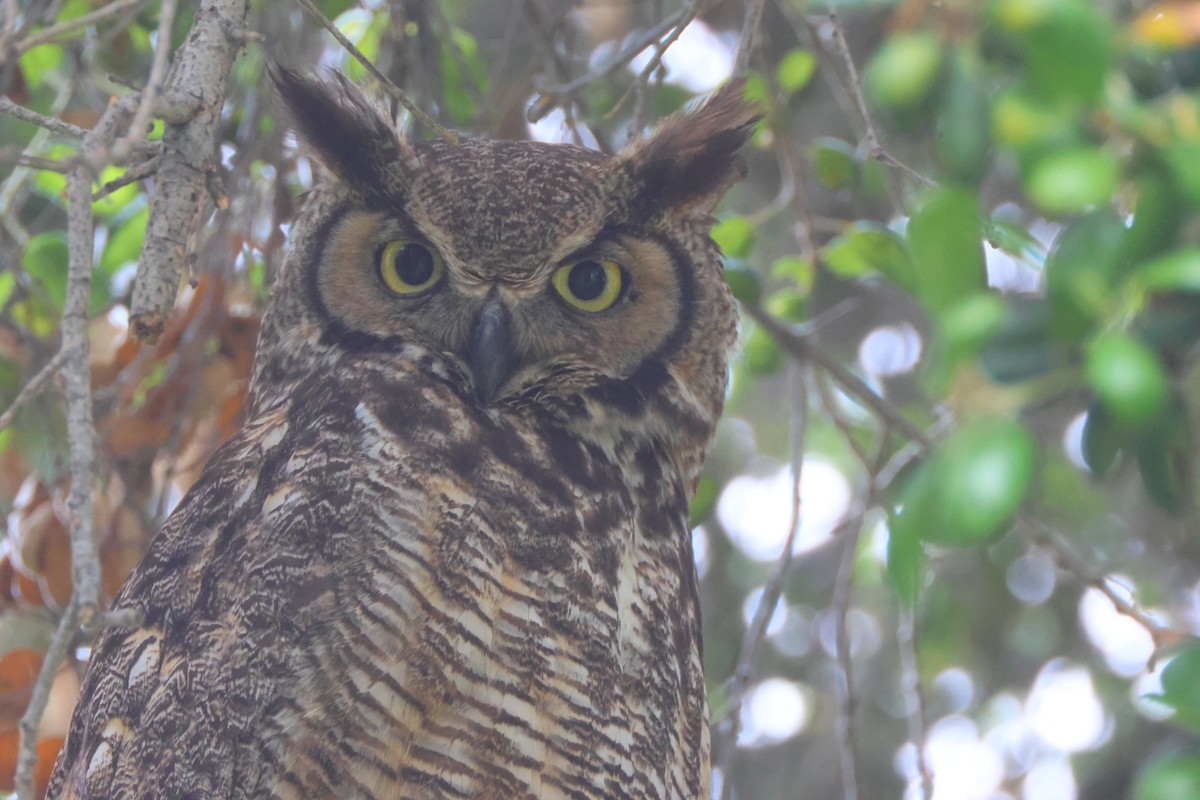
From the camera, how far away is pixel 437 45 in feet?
8.82

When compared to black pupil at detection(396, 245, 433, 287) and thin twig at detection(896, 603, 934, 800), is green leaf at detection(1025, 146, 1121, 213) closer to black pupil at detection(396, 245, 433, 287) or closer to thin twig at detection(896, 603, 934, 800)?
thin twig at detection(896, 603, 934, 800)

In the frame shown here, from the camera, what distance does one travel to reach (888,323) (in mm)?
4527

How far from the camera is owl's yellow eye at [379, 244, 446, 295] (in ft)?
6.34

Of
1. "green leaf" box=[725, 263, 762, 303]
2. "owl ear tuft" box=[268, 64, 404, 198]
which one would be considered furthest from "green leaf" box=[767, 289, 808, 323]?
"owl ear tuft" box=[268, 64, 404, 198]

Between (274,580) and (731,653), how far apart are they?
3.02 metres

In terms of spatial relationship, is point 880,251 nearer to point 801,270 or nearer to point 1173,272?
point 801,270

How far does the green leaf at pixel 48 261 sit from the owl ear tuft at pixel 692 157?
1089 mm

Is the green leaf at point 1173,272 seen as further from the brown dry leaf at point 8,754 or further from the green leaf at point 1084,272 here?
the brown dry leaf at point 8,754

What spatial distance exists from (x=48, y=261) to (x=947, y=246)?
170cm

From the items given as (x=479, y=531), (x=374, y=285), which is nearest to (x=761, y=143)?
(x=374, y=285)

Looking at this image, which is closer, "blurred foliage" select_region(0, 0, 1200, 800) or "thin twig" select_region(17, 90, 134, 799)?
"thin twig" select_region(17, 90, 134, 799)

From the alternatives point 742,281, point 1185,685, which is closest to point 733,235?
point 742,281

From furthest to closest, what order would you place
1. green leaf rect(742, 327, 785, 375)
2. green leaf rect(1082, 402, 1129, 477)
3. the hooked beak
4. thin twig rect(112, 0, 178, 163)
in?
green leaf rect(742, 327, 785, 375)
the hooked beak
green leaf rect(1082, 402, 1129, 477)
thin twig rect(112, 0, 178, 163)

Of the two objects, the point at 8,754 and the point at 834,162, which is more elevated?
the point at 834,162
